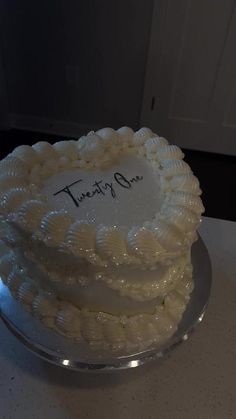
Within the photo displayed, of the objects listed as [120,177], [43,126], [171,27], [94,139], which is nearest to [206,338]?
[120,177]

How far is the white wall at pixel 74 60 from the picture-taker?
Result: 1.83 meters

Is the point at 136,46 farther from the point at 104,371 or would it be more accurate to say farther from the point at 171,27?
the point at 104,371

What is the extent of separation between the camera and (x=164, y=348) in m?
0.65

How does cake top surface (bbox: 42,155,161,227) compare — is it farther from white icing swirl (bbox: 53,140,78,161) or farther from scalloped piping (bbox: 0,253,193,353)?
scalloped piping (bbox: 0,253,193,353)

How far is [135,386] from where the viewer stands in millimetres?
673

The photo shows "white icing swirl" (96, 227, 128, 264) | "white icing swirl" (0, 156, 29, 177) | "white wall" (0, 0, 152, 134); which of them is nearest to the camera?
"white icing swirl" (96, 227, 128, 264)

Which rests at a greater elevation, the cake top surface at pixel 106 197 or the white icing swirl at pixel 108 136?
the white icing swirl at pixel 108 136

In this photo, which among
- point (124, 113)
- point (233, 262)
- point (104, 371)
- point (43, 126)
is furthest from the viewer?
point (43, 126)

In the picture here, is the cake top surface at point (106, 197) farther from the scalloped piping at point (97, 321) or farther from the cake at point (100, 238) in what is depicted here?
the scalloped piping at point (97, 321)

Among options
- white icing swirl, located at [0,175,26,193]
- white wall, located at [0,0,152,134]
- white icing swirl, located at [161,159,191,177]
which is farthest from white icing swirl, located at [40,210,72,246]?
white wall, located at [0,0,152,134]

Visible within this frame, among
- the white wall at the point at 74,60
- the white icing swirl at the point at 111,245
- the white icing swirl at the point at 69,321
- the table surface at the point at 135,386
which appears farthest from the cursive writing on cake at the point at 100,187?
the white wall at the point at 74,60

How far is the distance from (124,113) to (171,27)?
60cm

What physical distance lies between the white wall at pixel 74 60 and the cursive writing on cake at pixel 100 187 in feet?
4.87

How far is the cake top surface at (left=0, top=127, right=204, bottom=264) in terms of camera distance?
56cm
